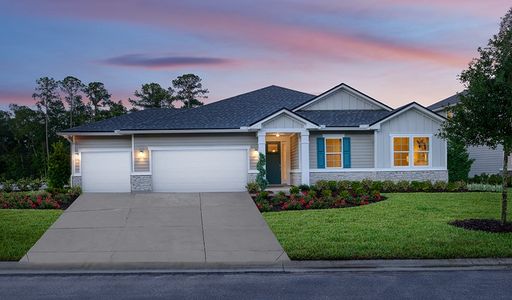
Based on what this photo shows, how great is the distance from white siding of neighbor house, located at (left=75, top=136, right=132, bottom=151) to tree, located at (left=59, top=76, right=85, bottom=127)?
1456 inches

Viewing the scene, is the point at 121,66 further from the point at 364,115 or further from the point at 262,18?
the point at 364,115

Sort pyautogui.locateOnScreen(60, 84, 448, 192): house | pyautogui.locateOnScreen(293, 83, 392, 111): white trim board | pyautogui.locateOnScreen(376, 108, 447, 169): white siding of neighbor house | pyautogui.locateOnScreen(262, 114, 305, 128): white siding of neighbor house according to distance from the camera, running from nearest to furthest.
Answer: pyautogui.locateOnScreen(262, 114, 305, 128): white siding of neighbor house → pyautogui.locateOnScreen(60, 84, 448, 192): house → pyautogui.locateOnScreen(376, 108, 447, 169): white siding of neighbor house → pyautogui.locateOnScreen(293, 83, 392, 111): white trim board

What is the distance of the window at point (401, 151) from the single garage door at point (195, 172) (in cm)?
707

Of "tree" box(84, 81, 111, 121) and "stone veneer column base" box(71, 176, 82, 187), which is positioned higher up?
"tree" box(84, 81, 111, 121)

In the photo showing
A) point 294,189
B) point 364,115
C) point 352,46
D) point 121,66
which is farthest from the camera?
point 121,66

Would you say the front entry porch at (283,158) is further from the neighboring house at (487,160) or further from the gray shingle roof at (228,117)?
the neighboring house at (487,160)

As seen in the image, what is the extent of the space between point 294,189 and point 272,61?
8.83 meters

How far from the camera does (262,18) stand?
19406 millimetres

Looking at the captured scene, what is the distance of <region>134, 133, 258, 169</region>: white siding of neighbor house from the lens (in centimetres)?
2161

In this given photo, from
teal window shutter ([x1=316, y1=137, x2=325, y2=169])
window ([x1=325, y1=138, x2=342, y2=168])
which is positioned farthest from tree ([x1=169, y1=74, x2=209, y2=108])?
teal window shutter ([x1=316, y1=137, x2=325, y2=169])

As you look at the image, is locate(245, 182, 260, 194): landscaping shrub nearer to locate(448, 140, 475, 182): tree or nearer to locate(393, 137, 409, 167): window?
locate(393, 137, 409, 167): window

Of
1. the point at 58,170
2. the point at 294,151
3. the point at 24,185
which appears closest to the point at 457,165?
the point at 294,151

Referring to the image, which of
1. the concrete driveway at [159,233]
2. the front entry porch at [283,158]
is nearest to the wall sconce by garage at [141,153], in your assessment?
the concrete driveway at [159,233]

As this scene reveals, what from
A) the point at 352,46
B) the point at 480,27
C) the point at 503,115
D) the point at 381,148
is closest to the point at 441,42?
the point at 480,27
